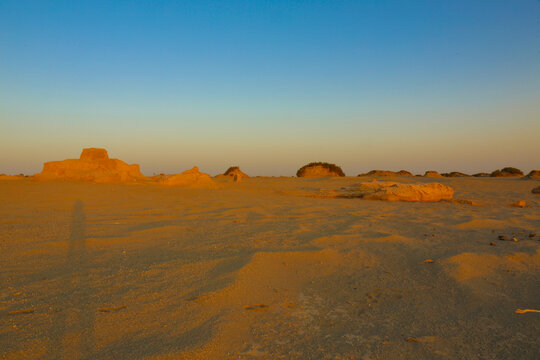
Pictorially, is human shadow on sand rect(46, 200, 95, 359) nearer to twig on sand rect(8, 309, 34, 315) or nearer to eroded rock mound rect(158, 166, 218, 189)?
twig on sand rect(8, 309, 34, 315)

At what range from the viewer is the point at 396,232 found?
3.16 m

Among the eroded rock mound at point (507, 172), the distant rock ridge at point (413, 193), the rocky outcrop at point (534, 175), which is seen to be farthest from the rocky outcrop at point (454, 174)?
the distant rock ridge at point (413, 193)

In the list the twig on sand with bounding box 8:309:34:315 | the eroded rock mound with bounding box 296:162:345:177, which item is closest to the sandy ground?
the twig on sand with bounding box 8:309:34:315

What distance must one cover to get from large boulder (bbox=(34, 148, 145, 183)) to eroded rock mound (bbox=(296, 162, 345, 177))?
1058 centimetres

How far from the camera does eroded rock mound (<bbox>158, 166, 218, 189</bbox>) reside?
9.13m

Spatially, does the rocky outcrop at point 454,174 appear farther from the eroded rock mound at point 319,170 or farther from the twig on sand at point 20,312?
the twig on sand at point 20,312

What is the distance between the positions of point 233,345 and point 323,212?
3391 mm

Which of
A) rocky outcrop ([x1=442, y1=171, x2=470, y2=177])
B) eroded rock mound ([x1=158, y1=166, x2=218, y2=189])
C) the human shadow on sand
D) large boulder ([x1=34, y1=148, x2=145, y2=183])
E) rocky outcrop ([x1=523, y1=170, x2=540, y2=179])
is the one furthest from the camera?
rocky outcrop ([x1=442, y1=171, x2=470, y2=177])

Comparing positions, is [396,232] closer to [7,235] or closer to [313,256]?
[313,256]

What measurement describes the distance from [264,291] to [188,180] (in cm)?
813

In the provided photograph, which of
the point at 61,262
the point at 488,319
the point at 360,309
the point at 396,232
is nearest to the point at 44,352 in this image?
the point at 61,262

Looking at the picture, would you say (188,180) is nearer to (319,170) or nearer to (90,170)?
(90,170)

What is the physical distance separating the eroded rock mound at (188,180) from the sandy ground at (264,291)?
5.74 m

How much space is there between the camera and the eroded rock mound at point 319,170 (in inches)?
726
